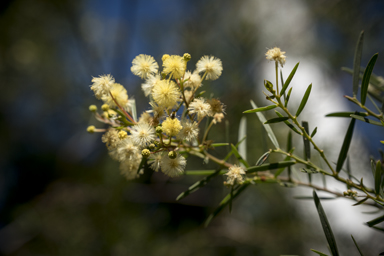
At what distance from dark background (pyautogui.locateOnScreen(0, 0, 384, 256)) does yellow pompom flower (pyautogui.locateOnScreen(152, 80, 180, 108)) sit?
1.98ft

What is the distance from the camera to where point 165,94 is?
0.43 m

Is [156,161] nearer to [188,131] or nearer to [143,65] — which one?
[188,131]

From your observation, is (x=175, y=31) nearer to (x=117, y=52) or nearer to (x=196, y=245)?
(x=117, y=52)

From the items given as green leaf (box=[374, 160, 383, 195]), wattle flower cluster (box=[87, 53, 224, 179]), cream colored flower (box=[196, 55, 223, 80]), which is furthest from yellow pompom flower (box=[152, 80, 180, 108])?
green leaf (box=[374, 160, 383, 195])

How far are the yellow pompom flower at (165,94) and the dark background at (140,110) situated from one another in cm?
60

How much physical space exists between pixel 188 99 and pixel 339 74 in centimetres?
113

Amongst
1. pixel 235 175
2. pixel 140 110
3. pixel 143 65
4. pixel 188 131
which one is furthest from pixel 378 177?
pixel 140 110

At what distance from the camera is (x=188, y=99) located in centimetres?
51

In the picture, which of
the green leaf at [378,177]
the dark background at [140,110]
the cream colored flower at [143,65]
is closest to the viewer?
the green leaf at [378,177]

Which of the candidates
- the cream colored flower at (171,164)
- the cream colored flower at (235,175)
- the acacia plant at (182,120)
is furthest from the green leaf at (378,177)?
the cream colored flower at (171,164)

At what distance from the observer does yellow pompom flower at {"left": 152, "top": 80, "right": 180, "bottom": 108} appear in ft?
1.42

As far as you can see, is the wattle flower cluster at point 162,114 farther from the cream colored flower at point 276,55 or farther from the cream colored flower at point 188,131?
the cream colored flower at point 276,55

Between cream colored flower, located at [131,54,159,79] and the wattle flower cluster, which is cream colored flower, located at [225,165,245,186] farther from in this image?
cream colored flower, located at [131,54,159,79]

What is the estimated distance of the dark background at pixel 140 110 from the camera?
132 centimetres
